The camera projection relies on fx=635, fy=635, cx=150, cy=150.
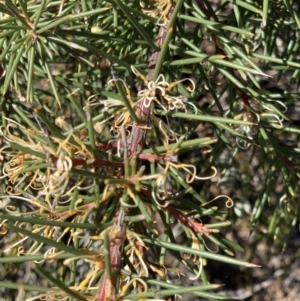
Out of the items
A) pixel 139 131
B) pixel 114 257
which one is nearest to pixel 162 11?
pixel 139 131

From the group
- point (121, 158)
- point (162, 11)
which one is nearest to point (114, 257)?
point (121, 158)

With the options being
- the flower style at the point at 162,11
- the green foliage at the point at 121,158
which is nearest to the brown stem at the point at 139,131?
the green foliage at the point at 121,158

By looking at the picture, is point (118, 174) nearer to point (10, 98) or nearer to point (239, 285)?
point (10, 98)

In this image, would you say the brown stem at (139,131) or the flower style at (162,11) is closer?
the brown stem at (139,131)

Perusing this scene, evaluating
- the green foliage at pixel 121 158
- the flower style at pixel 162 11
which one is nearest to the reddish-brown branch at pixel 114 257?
the green foliage at pixel 121 158

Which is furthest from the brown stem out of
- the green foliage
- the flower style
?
the flower style

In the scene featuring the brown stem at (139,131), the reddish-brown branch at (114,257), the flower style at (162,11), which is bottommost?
the reddish-brown branch at (114,257)

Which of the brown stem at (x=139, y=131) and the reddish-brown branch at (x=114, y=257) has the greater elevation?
the brown stem at (x=139, y=131)

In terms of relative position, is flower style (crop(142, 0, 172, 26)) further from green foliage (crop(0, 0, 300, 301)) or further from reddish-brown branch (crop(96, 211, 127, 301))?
reddish-brown branch (crop(96, 211, 127, 301))

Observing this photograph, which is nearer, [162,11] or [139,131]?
[139,131]

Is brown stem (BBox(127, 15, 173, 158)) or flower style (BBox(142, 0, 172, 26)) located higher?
flower style (BBox(142, 0, 172, 26))

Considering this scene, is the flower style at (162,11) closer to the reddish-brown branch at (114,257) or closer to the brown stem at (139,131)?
the brown stem at (139,131)

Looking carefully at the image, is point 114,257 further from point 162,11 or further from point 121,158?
point 162,11

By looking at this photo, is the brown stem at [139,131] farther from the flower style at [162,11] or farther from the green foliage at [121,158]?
the flower style at [162,11]
